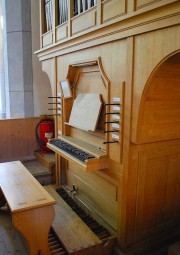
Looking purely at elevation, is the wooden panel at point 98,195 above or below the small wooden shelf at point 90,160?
below

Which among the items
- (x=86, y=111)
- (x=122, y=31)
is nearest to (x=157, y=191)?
(x=86, y=111)

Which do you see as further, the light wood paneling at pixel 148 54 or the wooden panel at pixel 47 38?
the wooden panel at pixel 47 38

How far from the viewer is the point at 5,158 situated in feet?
16.4

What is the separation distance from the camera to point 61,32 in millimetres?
3469

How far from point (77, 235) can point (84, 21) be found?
237 cm

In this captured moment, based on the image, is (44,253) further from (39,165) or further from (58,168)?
(39,165)

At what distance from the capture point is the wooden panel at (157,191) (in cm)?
259

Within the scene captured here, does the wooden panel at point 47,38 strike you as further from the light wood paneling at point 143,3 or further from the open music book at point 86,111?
the light wood paneling at point 143,3

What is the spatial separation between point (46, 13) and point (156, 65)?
2667mm

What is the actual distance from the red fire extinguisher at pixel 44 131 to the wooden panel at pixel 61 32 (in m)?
1.93

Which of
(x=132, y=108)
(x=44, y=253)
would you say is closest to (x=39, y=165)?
(x=44, y=253)

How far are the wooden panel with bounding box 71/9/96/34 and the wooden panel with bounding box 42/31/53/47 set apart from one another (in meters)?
0.75

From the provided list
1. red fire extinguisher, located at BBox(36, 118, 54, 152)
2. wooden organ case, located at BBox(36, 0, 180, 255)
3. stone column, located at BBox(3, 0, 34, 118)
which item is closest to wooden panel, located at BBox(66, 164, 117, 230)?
wooden organ case, located at BBox(36, 0, 180, 255)

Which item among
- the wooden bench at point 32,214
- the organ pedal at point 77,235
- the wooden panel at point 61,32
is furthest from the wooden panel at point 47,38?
the organ pedal at point 77,235
